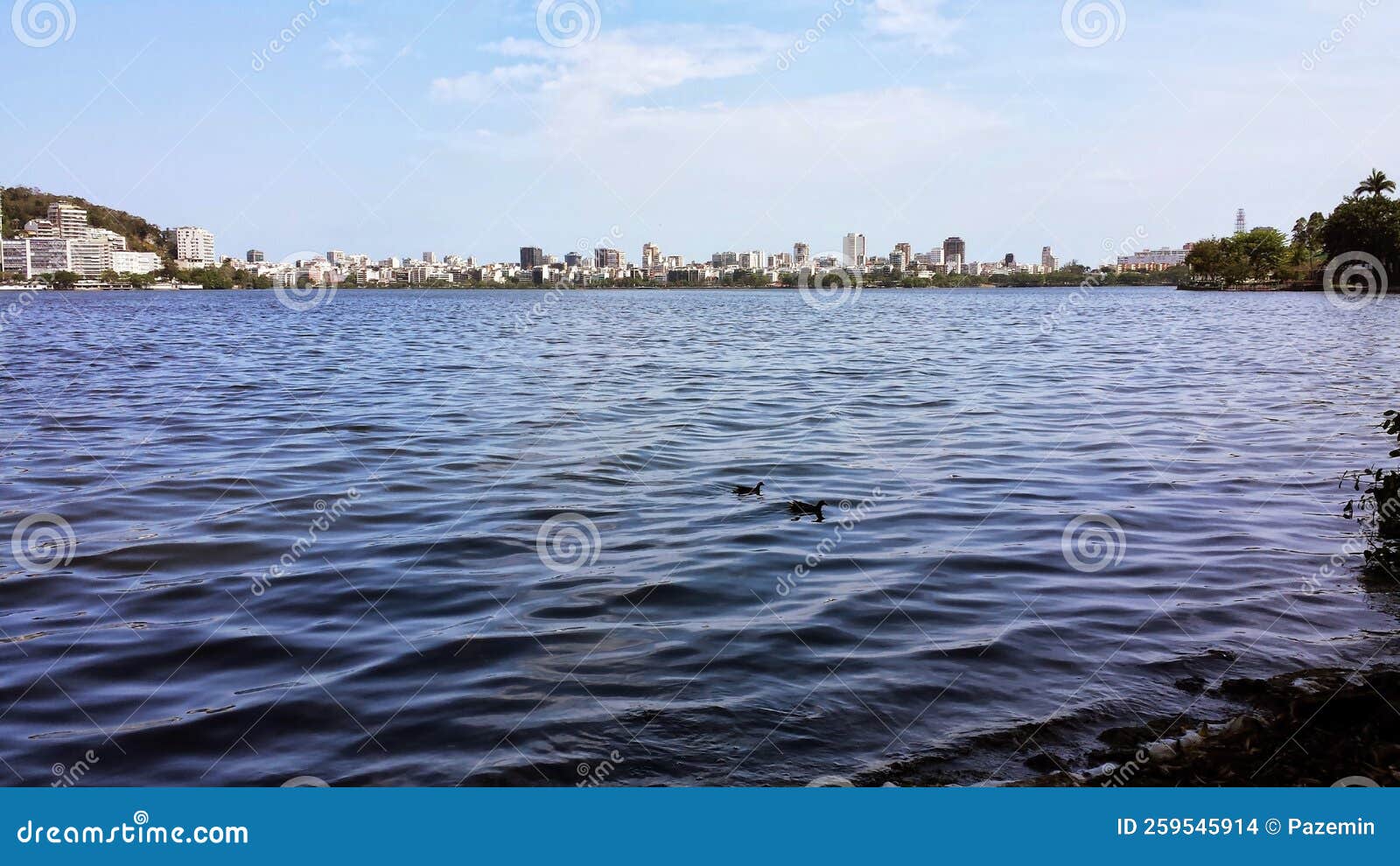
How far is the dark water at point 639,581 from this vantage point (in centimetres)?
602

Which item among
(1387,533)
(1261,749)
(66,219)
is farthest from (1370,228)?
(66,219)

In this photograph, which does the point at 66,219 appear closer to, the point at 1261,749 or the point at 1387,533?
the point at 1387,533

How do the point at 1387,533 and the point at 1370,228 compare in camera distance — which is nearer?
the point at 1387,533

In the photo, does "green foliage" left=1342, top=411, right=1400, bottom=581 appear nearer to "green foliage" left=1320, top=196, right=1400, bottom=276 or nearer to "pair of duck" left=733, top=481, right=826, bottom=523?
"pair of duck" left=733, top=481, right=826, bottom=523

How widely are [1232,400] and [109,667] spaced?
830 inches

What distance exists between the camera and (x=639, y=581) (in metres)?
8.95

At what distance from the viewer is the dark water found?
6.02 meters

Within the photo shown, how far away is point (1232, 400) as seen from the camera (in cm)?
2141

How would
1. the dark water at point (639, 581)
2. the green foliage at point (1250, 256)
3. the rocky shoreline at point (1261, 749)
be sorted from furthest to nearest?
1. the green foliage at point (1250, 256)
2. the dark water at point (639, 581)
3. the rocky shoreline at point (1261, 749)

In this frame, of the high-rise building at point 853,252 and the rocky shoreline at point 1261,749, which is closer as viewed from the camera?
the rocky shoreline at point 1261,749

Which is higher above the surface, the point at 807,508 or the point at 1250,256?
the point at 1250,256

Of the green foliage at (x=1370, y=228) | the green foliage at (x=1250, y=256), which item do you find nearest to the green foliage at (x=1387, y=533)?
the green foliage at (x=1370, y=228)

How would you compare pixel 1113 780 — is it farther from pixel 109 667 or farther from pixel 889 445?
pixel 889 445

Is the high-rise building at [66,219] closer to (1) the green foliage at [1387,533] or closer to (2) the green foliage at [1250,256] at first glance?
(2) the green foliage at [1250,256]
